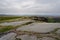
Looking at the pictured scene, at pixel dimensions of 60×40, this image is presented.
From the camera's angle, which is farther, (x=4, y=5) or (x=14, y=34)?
(x=4, y=5)

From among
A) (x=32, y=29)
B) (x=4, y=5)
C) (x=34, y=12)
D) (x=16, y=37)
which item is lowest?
(x=16, y=37)

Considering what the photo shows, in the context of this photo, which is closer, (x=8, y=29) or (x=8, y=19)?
(x=8, y=29)

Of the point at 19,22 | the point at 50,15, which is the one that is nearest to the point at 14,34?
the point at 19,22

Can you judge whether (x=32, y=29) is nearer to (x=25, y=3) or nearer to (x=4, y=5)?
(x=25, y=3)

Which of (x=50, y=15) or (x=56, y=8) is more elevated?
(x=56, y=8)

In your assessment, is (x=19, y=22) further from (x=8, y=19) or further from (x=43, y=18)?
(x=43, y=18)

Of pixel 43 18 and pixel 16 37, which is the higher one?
pixel 43 18

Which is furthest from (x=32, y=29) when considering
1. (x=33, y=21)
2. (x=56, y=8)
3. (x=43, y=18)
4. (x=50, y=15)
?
(x=56, y=8)

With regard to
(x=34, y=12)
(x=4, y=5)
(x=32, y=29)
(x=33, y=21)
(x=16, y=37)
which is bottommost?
(x=16, y=37)
